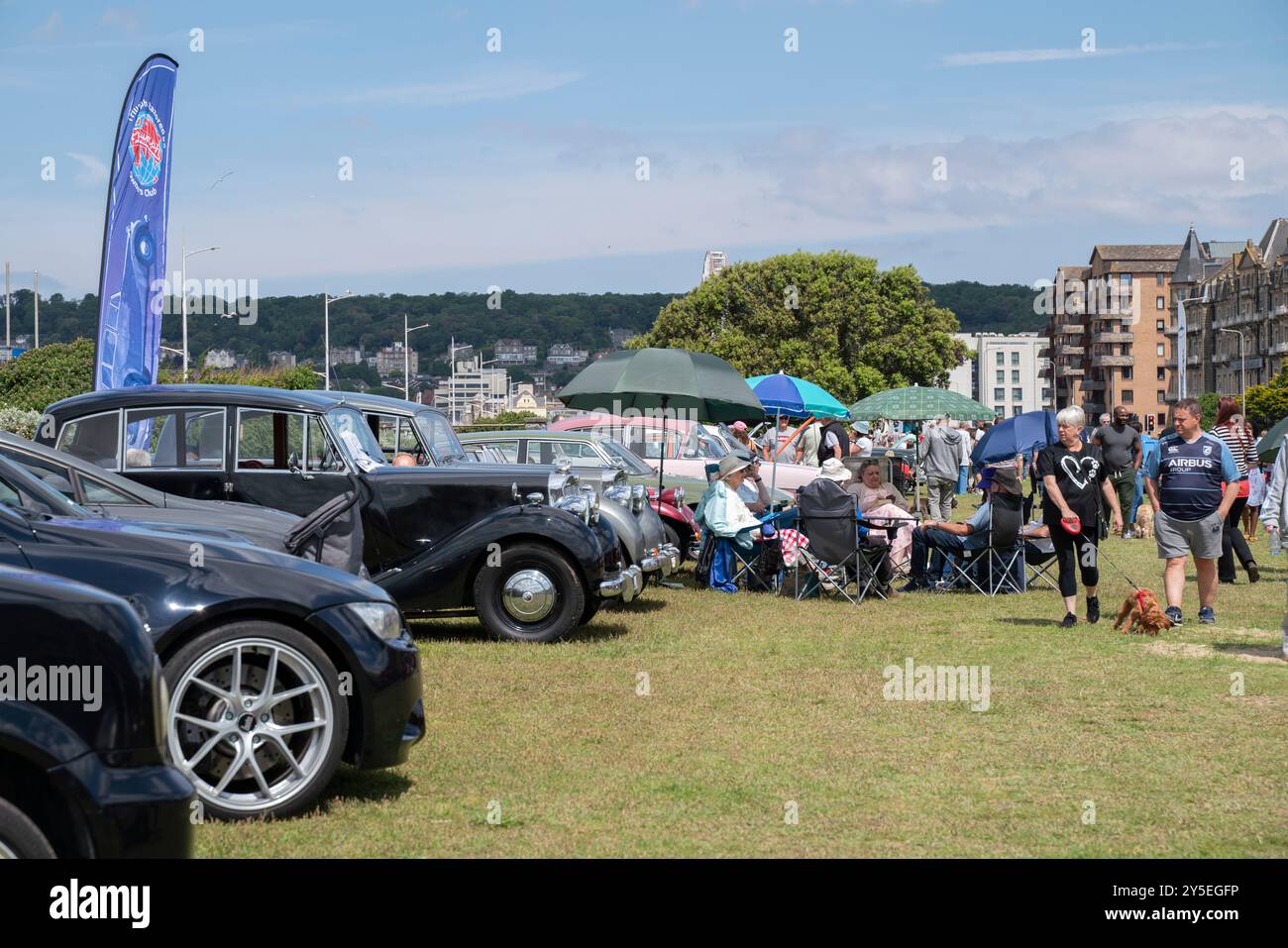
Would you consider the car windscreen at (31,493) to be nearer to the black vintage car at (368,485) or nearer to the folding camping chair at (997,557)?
the black vintage car at (368,485)

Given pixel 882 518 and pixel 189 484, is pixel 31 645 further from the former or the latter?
pixel 882 518

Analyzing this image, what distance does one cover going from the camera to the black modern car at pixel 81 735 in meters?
3.40

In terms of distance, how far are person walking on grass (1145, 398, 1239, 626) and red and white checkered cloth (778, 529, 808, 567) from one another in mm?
3666

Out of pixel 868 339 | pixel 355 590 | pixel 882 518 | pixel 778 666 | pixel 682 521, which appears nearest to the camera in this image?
pixel 355 590

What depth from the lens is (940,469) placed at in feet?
81.9

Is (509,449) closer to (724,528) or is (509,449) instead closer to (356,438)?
(724,528)

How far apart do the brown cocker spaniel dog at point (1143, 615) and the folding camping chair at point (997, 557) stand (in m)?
2.71

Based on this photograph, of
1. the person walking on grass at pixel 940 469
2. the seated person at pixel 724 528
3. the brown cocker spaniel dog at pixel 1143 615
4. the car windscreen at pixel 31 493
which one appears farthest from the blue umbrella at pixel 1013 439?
the car windscreen at pixel 31 493

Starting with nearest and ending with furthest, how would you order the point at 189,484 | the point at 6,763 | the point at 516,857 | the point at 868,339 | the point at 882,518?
1. the point at 6,763
2. the point at 516,857
3. the point at 189,484
4. the point at 882,518
5. the point at 868,339

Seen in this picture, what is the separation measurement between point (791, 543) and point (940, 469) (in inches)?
416

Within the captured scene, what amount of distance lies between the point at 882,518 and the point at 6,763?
11.9 meters

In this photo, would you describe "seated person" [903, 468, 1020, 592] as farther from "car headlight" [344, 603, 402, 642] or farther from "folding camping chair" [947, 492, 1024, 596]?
"car headlight" [344, 603, 402, 642]

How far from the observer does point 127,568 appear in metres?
5.65

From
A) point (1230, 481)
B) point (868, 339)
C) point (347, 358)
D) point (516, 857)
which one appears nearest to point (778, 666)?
point (1230, 481)
